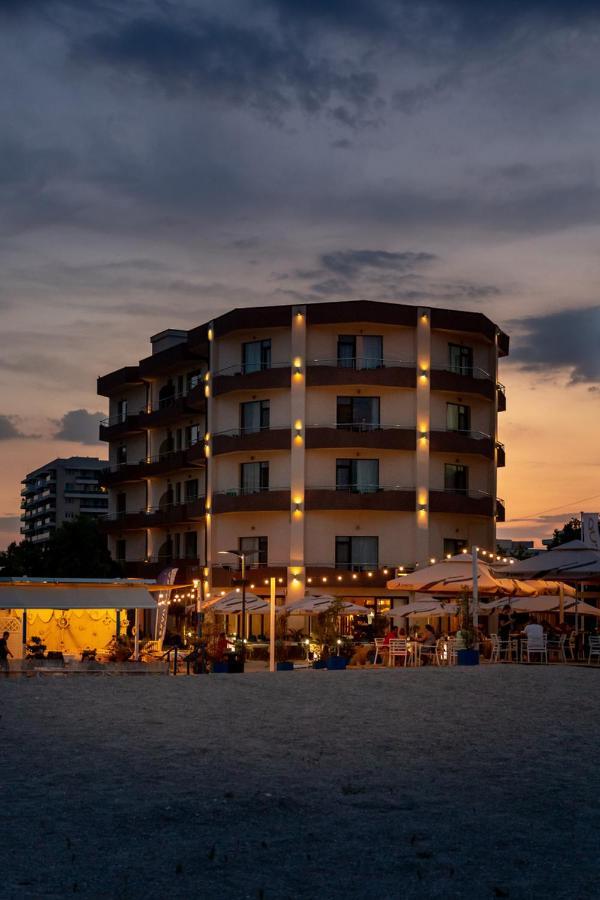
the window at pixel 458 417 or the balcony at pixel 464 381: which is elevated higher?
the balcony at pixel 464 381

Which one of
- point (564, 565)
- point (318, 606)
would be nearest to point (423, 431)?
point (318, 606)

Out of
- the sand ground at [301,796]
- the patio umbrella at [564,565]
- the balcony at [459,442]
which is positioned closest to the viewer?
the sand ground at [301,796]

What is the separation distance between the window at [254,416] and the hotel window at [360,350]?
4765mm

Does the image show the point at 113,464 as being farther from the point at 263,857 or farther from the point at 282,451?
the point at 263,857

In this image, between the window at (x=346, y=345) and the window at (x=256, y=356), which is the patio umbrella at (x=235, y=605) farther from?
the window at (x=256, y=356)

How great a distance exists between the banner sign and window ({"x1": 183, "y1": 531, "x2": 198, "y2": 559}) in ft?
123

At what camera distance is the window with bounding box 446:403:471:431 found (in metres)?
68.1

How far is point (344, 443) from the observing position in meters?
65.2

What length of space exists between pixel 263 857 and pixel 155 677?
2310 cm

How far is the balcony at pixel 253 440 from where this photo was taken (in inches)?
2603

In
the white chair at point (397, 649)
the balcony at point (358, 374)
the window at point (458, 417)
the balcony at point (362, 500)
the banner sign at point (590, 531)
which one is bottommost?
the white chair at point (397, 649)

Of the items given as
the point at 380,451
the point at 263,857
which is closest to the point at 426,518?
the point at 380,451

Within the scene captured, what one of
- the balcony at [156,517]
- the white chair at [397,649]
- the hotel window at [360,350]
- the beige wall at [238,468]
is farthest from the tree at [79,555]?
the white chair at [397,649]

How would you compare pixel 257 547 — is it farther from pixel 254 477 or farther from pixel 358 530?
pixel 358 530
